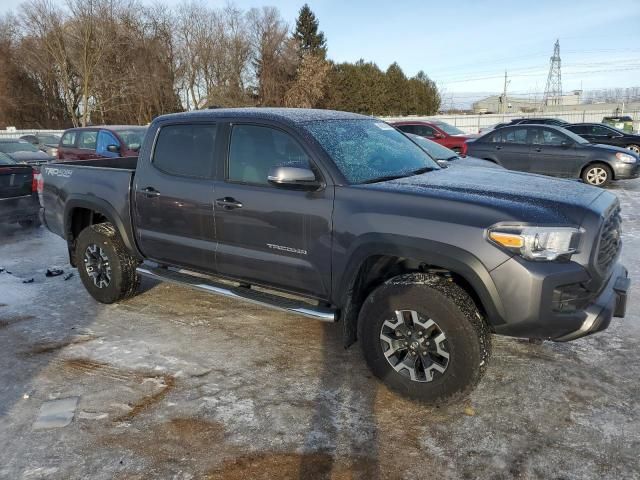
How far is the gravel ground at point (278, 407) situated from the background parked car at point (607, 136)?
14377 millimetres

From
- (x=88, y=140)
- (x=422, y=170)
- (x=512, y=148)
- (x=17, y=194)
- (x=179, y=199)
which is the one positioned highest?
(x=88, y=140)

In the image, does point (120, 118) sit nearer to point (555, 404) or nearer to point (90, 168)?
point (90, 168)

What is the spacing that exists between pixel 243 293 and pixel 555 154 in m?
10.8

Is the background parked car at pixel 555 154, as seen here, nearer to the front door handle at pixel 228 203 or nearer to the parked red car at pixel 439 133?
the parked red car at pixel 439 133

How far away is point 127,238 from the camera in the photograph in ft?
16.2

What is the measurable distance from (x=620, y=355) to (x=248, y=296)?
290 cm

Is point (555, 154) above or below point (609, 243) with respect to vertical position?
above

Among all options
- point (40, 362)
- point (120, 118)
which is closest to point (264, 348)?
point (40, 362)

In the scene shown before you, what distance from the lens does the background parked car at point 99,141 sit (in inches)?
447

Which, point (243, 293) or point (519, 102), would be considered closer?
point (243, 293)

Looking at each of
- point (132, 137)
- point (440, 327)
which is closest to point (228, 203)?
point (440, 327)

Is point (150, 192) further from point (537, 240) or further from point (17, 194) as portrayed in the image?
point (17, 194)

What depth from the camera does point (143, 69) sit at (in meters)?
47.0

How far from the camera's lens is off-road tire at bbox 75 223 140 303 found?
507cm
